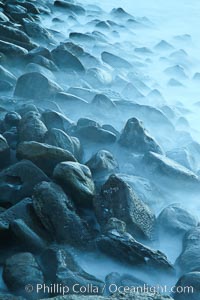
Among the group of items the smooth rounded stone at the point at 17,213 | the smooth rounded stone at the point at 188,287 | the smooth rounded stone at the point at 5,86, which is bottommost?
the smooth rounded stone at the point at 188,287

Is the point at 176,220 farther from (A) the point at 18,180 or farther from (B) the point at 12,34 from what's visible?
(B) the point at 12,34

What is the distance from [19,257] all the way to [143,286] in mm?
747

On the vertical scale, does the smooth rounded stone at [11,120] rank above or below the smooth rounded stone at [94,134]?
above

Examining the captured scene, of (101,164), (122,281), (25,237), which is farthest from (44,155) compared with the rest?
(122,281)

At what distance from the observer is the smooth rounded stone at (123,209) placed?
2.88 metres

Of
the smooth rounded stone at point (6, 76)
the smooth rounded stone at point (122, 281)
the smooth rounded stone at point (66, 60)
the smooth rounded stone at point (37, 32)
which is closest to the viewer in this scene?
the smooth rounded stone at point (122, 281)

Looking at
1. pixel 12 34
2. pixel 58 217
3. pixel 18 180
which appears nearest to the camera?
pixel 58 217

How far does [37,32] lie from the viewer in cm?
701

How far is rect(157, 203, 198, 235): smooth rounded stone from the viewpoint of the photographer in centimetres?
307

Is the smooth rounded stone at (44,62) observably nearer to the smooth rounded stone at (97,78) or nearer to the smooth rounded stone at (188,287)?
the smooth rounded stone at (97,78)

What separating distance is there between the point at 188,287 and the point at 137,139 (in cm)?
193

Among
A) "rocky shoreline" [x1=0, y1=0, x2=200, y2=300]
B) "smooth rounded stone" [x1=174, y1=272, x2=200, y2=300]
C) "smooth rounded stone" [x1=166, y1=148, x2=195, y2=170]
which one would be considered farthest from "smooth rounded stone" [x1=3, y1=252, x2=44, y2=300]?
"smooth rounded stone" [x1=166, y1=148, x2=195, y2=170]

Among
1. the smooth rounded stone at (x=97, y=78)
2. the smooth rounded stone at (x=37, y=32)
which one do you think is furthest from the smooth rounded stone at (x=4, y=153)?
the smooth rounded stone at (x=37, y=32)

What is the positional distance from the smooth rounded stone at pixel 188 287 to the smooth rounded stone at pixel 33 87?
2.88 m
